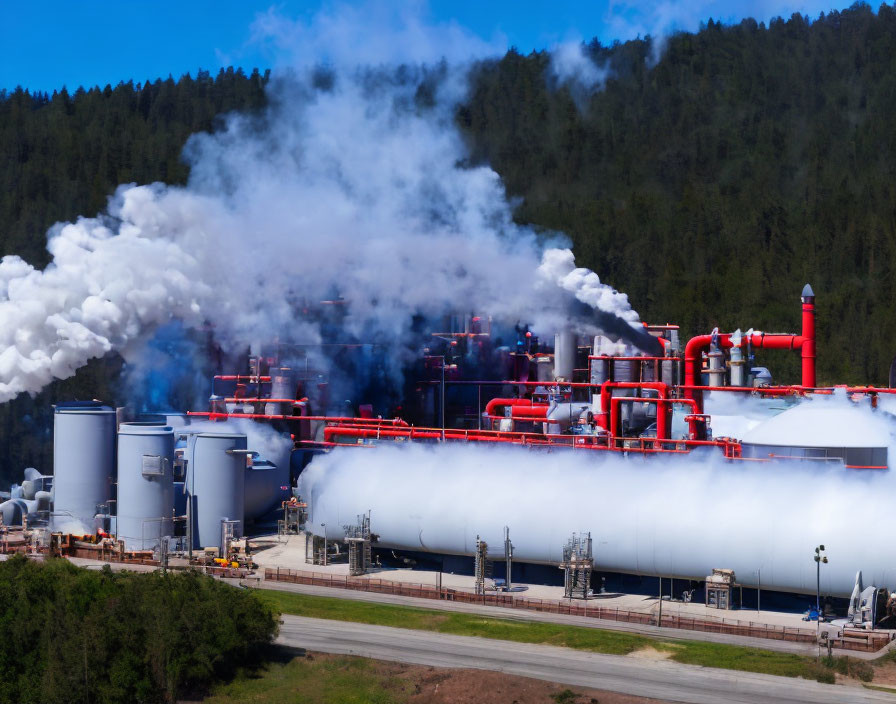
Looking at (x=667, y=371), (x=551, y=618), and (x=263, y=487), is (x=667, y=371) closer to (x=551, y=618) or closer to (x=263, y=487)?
(x=263, y=487)

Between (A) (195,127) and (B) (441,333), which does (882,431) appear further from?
(A) (195,127)

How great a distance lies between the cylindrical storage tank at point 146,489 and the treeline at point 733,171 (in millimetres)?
72234

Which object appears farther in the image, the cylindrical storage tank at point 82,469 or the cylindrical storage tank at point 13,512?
the cylindrical storage tank at point 13,512

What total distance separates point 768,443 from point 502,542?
40.5 feet

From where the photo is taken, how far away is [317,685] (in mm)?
40969

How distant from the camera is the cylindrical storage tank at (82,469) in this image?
6556cm

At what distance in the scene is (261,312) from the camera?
8075cm

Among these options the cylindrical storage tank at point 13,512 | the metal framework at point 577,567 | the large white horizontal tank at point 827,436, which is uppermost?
the large white horizontal tank at point 827,436

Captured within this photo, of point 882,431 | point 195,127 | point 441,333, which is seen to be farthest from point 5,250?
point 882,431

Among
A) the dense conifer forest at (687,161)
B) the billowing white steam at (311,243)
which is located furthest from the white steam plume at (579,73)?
the billowing white steam at (311,243)

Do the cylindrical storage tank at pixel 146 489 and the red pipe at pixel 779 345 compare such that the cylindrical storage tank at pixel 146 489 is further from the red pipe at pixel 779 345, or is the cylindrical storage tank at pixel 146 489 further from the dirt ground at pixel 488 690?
the red pipe at pixel 779 345

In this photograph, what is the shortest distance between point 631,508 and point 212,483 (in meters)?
22.5

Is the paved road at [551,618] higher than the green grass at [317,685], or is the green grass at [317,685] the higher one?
the paved road at [551,618]

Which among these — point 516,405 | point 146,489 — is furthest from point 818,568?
point 146,489
